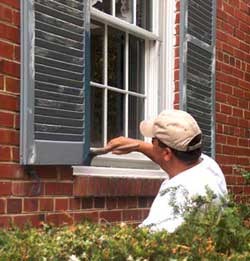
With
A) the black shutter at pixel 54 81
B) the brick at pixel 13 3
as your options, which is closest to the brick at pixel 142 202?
the black shutter at pixel 54 81

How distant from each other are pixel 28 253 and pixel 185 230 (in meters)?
0.64

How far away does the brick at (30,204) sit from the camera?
169 inches

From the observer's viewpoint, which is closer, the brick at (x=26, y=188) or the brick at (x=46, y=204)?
the brick at (x=26, y=188)

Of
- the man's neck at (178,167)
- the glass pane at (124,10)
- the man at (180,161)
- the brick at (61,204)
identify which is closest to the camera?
the man at (180,161)

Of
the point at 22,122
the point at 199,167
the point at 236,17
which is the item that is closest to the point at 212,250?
the point at 199,167

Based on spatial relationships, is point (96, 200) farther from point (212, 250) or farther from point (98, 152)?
point (212, 250)

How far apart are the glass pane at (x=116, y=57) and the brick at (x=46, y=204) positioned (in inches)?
49.8

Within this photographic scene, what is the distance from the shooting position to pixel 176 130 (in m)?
3.71

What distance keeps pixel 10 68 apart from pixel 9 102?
196mm

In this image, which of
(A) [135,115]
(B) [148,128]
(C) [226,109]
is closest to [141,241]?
(B) [148,128]

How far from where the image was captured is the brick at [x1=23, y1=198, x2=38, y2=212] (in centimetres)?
430

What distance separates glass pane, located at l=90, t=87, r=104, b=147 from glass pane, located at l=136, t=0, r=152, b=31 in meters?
0.86

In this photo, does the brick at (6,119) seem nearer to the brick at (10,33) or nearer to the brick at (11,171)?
the brick at (11,171)

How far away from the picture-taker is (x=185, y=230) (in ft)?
9.00
